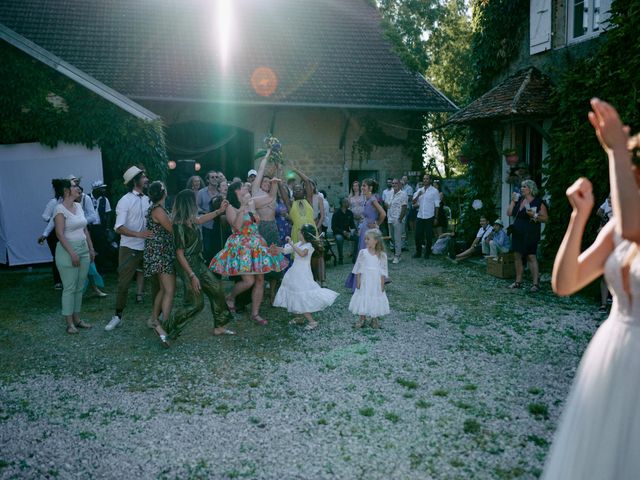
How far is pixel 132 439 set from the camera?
13.6ft

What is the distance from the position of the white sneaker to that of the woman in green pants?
0.48 m

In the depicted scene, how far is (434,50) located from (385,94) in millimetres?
15535

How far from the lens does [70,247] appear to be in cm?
659

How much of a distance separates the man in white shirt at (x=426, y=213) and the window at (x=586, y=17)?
435 centimetres

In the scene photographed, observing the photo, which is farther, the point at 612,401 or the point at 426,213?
the point at 426,213

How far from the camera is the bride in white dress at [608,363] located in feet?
7.35

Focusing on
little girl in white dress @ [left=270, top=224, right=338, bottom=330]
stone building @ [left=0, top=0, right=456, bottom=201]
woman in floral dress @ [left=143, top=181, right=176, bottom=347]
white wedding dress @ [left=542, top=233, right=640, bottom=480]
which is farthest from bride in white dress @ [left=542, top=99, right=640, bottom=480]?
stone building @ [left=0, top=0, right=456, bottom=201]

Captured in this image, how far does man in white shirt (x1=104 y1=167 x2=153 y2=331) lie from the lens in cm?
725

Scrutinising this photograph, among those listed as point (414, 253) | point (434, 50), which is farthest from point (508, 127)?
point (434, 50)

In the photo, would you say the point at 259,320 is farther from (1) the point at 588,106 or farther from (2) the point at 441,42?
(2) the point at 441,42

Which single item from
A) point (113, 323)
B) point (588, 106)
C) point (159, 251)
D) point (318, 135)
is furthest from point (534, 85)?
point (113, 323)

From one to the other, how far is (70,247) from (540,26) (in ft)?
36.5

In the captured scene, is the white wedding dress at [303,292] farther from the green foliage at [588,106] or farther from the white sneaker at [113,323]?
the green foliage at [588,106]

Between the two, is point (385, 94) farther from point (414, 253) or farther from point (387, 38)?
point (414, 253)
